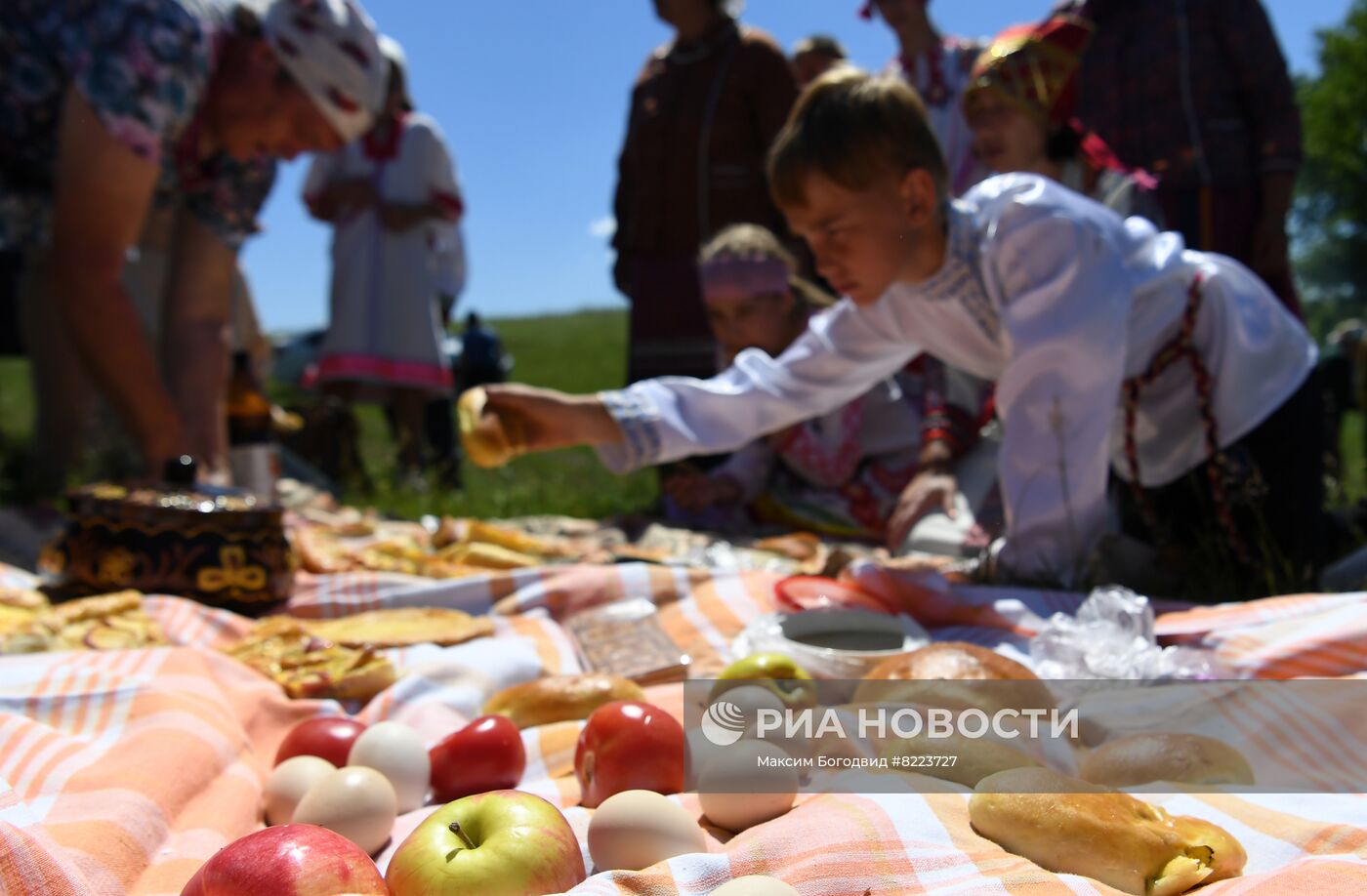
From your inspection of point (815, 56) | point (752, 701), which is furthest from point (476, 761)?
point (815, 56)

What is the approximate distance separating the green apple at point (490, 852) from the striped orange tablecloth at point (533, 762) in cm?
6

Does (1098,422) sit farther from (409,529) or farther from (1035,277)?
(409,529)

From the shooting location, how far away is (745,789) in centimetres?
108

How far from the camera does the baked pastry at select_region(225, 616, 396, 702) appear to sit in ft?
5.41

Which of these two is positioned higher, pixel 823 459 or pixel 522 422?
pixel 522 422

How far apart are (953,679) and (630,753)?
0.41 m

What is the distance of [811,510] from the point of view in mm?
3605

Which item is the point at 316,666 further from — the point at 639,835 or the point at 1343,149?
the point at 1343,149

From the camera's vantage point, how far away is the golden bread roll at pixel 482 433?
6.73 feet

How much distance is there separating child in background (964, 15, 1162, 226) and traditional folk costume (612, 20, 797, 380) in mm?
1123

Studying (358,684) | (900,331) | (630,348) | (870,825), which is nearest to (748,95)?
(630,348)

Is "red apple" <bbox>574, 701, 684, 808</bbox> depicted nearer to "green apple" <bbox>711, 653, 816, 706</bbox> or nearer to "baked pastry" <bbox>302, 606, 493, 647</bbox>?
"green apple" <bbox>711, 653, 816, 706</bbox>

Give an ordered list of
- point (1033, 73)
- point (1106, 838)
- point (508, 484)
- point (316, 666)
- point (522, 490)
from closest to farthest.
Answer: point (1106, 838), point (316, 666), point (1033, 73), point (522, 490), point (508, 484)

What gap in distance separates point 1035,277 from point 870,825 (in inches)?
55.6
